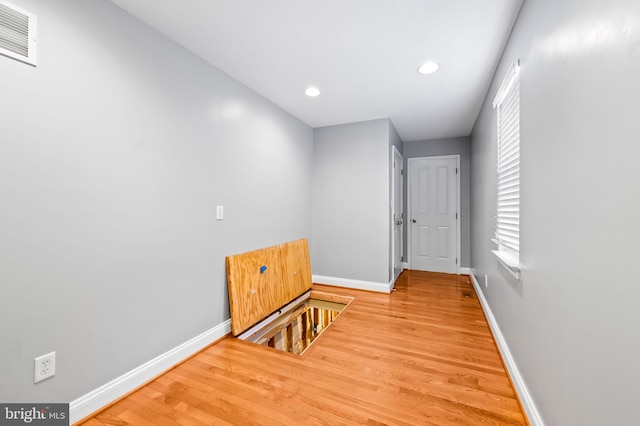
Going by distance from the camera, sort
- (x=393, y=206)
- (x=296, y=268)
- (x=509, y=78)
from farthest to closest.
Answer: (x=393, y=206), (x=296, y=268), (x=509, y=78)

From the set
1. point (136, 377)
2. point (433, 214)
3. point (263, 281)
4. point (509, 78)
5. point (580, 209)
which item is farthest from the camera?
point (433, 214)

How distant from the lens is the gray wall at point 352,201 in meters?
3.76

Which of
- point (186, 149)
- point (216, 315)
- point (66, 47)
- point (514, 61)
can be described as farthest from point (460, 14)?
point (216, 315)

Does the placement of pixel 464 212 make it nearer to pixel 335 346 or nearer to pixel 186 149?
pixel 335 346

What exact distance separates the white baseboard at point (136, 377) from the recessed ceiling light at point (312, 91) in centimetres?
254

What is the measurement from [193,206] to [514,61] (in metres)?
2.60

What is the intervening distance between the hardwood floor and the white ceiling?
2464 mm

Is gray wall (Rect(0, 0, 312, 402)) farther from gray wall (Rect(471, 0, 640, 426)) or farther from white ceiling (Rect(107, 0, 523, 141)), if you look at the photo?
gray wall (Rect(471, 0, 640, 426))

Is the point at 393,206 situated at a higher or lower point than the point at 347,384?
higher

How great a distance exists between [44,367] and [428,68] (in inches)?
132

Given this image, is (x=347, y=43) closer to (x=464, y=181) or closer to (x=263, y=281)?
(x=263, y=281)

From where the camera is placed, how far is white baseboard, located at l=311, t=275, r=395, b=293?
375cm

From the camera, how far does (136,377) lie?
1.79 m

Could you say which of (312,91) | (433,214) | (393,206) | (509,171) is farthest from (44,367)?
(433,214)
